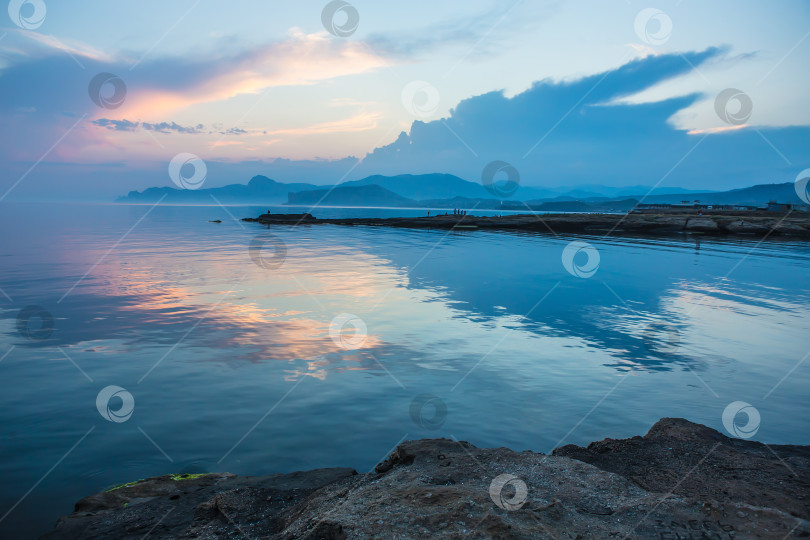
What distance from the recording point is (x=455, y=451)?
7398 millimetres

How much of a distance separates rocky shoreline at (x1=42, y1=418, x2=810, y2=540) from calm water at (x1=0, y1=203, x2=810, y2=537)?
1.29m

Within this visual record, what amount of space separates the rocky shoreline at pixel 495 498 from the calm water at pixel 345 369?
1289mm

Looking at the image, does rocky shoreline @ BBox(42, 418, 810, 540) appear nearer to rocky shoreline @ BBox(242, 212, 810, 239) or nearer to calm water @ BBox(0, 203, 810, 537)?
calm water @ BBox(0, 203, 810, 537)

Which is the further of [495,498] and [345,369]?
[345,369]

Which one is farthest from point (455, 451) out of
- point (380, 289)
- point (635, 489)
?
point (380, 289)

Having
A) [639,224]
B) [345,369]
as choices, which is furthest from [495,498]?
[639,224]

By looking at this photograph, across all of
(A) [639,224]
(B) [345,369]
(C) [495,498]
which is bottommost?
(C) [495,498]

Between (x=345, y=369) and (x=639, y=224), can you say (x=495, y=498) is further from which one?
(x=639, y=224)

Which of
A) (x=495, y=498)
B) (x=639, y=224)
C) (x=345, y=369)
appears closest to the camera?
(x=495, y=498)

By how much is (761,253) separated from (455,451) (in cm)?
5705

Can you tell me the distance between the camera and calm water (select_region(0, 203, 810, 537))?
9.03m

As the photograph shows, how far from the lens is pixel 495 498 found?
219 inches

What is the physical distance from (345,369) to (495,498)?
26.8 ft

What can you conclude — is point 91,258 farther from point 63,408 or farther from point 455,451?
point 455,451
